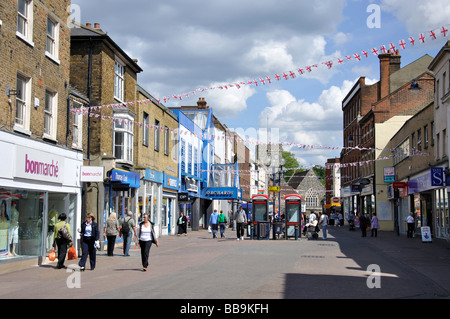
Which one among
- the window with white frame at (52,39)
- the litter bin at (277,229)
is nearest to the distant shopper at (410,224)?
the litter bin at (277,229)

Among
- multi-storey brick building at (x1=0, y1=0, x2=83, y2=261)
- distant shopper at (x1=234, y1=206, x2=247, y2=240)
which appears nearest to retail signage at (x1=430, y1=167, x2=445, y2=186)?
distant shopper at (x1=234, y1=206, x2=247, y2=240)

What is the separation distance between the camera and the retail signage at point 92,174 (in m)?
21.0

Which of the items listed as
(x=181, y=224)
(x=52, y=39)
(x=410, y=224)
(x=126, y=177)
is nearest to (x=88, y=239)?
(x=52, y=39)

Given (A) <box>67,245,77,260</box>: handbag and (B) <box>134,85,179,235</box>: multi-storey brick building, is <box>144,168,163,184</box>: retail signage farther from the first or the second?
(A) <box>67,245,77,260</box>: handbag

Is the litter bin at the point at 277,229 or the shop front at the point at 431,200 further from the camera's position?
the litter bin at the point at 277,229

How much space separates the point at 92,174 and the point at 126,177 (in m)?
5.30

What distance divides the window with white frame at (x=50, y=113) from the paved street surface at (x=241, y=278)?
4.51m

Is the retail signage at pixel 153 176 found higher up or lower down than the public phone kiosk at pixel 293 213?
higher up

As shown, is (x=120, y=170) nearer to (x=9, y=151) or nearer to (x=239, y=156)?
(x=9, y=151)

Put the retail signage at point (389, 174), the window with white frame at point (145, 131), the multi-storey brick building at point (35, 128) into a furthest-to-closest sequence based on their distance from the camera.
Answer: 1. the retail signage at point (389, 174)
2. the window with white frame at point (145, 131)
3. the multi-storey brick building at point (35, 128)

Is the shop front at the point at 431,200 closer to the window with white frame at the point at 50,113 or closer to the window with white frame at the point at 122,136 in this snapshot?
the window with white frame at the point at 122,136

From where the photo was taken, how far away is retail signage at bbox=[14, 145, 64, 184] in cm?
1646

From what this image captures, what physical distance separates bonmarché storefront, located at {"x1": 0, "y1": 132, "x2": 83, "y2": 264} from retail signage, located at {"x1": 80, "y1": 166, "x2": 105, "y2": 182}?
27 centimetres
